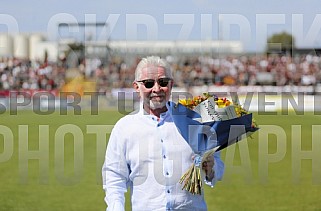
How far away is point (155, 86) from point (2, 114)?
26.4 metres

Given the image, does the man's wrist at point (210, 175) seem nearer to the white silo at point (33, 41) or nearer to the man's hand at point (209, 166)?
the man's hand at point (209, 166)

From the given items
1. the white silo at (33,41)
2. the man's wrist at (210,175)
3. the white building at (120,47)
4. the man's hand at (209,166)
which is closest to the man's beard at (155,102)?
the man's hand at (209,166)

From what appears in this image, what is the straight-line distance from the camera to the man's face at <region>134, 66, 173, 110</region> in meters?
4.62

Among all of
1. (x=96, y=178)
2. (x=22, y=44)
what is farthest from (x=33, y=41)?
(x=96, y=178)

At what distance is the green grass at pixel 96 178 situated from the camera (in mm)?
10984

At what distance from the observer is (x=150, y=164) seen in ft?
15.7

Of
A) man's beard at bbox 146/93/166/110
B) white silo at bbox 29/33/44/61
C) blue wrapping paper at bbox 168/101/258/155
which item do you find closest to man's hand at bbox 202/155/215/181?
blue wrapping paper at bbox 168/101/258/155

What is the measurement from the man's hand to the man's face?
1.51 feet

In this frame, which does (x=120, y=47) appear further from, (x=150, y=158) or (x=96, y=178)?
(x=150, y=158)

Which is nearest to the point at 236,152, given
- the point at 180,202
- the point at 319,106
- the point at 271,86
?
the point at 180,202

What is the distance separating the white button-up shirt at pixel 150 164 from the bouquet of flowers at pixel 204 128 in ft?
0.23

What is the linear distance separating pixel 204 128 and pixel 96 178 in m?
9.11

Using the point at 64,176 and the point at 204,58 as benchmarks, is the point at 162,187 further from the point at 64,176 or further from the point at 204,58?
the point at 204,58

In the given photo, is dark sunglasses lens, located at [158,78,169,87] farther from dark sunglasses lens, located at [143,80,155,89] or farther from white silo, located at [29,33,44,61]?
white silo, located at [29,33,44,61]
